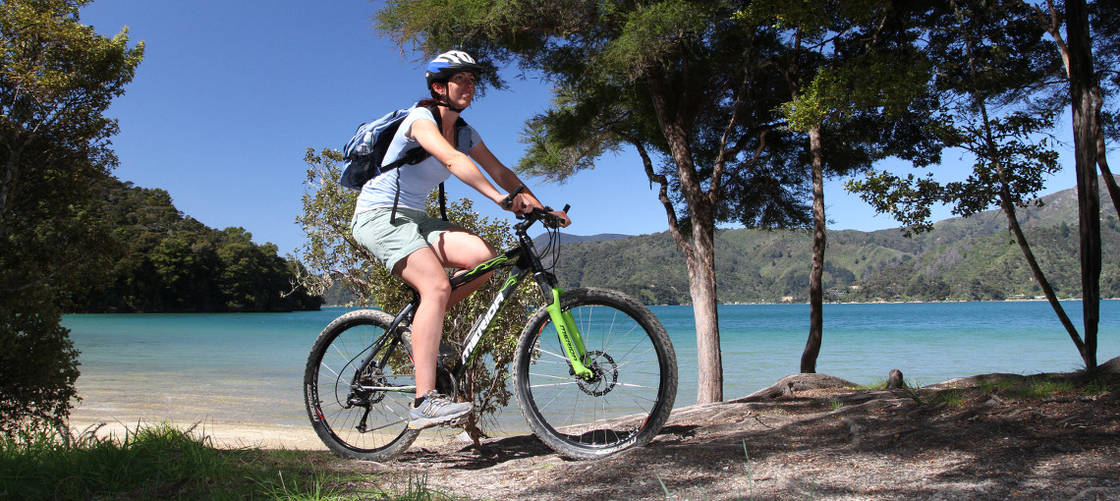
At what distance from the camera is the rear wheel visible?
3.76 metres

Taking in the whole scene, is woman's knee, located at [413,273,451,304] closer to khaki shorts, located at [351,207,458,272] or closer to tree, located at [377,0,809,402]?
khaki shorts, located at [351,207,458,272]

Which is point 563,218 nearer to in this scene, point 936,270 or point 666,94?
point 666,94

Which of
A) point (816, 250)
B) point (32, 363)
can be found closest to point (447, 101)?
point (32, 363)

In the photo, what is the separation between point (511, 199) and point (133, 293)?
90380 millimetres

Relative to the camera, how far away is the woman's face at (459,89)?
337 cm

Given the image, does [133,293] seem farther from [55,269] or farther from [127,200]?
[55,269]

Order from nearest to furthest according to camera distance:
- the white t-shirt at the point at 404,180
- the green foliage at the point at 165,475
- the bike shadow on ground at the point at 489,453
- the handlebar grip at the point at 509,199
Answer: the green foliage at the point at 165,475 → the handlebar grip at the point at 509,199 → the white t-shirt at the point at 404,180 → the bike shadow on ground at the point at 489,453

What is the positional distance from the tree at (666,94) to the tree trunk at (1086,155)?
2.82m

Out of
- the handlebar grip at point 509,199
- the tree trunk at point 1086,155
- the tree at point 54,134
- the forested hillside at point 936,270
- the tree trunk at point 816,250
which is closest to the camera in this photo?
the handlebar grip at point 509,199

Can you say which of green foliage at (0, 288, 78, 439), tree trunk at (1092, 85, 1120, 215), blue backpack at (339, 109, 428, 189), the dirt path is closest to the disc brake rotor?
the dirt path

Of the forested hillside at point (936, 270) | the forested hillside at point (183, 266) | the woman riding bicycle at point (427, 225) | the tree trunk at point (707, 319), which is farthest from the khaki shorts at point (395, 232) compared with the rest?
the forested hillside at point (936, 270)

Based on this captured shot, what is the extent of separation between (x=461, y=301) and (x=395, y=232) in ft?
4.85

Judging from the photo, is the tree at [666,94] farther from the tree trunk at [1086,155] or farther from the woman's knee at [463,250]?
the woman's knee at [463,250]

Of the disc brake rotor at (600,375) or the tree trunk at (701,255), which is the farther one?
the tree trunk at (701,255)
